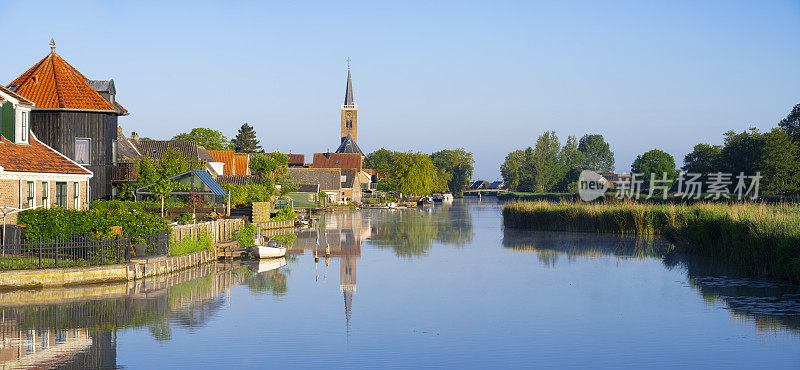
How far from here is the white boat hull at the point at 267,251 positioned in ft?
132

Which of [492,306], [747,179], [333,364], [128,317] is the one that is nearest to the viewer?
[333,364]

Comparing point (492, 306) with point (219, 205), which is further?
point (219, 205)

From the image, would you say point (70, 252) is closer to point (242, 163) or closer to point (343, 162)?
point (242, 163)

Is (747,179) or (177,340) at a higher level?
(747,179)

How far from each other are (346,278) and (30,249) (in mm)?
13316

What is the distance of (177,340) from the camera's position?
19984 millimetres

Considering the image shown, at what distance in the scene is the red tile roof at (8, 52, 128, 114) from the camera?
43062 mm

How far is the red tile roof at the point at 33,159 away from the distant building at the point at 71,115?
7.55 feet

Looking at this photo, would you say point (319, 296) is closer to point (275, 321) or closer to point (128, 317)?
point (275, 321)

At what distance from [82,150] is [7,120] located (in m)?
8.19

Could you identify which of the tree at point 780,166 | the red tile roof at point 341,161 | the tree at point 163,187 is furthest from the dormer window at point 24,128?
the red tile roof at point 341,161

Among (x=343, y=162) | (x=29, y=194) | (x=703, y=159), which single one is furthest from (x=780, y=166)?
(x=343, y=162)

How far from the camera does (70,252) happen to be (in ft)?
97.8

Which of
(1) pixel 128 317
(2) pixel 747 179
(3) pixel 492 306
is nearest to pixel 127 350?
(1) pixel 128 317
